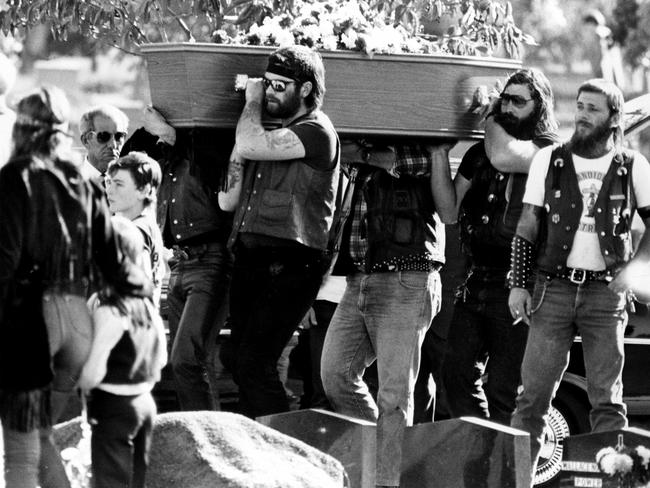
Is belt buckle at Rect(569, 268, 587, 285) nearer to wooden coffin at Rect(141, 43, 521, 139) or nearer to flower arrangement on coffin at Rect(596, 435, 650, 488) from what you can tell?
flower arrangement on coffin at Rect(596, 435, 650, 488)

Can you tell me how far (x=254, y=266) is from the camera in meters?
7.69

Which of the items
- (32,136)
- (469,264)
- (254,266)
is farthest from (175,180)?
(32,136)

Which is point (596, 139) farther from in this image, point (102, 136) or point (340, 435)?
point (102, 136)

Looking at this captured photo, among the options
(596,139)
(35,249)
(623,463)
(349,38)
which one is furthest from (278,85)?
(623,463)

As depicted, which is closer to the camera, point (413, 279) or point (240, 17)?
point (413, 279)

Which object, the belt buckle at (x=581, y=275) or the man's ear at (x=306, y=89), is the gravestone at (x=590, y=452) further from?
the man's ear at (x=306, y=89)

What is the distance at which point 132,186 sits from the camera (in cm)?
693

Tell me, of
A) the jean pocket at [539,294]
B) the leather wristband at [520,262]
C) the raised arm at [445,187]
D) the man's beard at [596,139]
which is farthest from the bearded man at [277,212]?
the man's beard at [596,139]

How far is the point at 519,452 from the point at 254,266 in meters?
1.57

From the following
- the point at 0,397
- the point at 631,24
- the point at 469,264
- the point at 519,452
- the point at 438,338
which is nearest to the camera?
the point at 0,397

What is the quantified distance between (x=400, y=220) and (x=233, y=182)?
798mm

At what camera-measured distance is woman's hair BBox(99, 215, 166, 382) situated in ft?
19.7

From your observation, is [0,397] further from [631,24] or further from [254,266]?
[631,24]

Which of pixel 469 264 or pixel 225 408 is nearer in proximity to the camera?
pixel 469 264
